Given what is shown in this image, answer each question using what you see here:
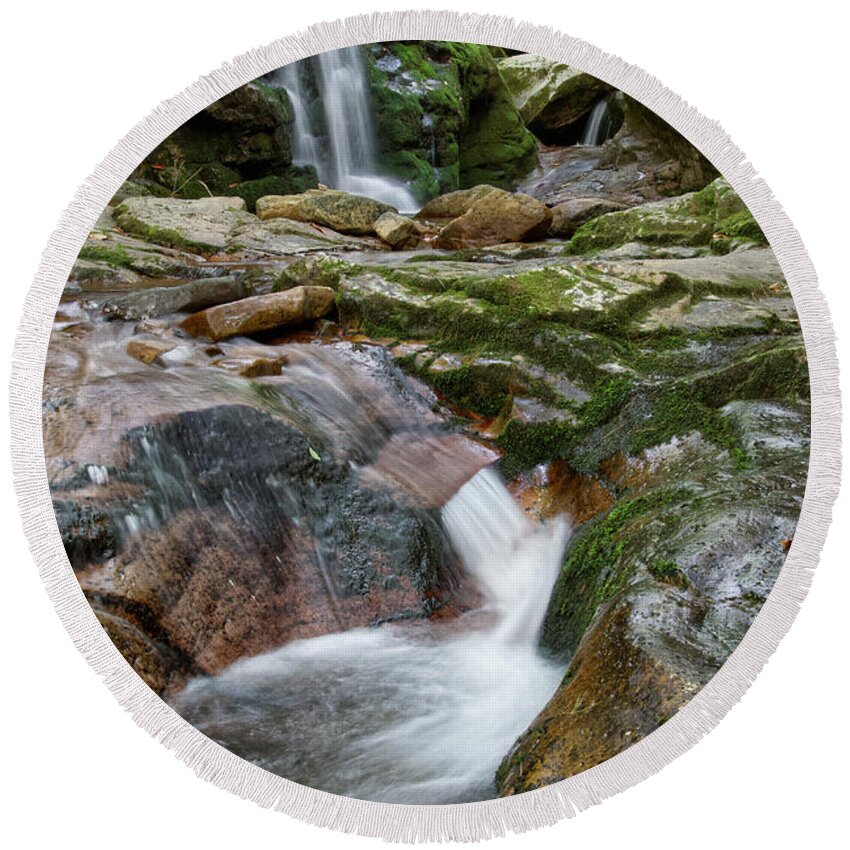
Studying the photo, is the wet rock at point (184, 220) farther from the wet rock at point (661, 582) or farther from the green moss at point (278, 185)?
the wet rock at point (661, 582)

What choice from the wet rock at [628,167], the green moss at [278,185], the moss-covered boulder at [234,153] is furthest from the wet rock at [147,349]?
the wet rock at [628,167]

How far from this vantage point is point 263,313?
2777 mm

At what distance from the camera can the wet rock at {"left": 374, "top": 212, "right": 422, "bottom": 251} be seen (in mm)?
3123

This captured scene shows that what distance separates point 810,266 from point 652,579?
1.07 m

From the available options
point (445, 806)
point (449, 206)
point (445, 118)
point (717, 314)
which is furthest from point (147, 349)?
point (717, 314)

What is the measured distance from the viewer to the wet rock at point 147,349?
7.64 feet

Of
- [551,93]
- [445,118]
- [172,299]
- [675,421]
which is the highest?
[445,118]

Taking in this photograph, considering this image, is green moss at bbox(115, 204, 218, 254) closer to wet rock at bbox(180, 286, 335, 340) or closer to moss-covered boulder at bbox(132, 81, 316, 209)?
moss-covered boulder at bbox(132, 81, 316, 209)

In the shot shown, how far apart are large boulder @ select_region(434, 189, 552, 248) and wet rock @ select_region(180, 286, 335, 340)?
2.27 ft

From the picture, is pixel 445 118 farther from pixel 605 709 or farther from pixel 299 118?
pixel 605 709

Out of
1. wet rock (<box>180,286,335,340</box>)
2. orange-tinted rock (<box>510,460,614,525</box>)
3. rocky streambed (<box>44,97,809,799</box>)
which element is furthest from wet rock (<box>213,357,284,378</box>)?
orange-tinted rock (<box>510,460,614,525</box>)

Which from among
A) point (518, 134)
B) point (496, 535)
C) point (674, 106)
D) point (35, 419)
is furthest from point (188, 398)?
point (518, 134)

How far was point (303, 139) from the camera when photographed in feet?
9.36

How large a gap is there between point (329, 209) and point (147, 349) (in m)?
1.10
